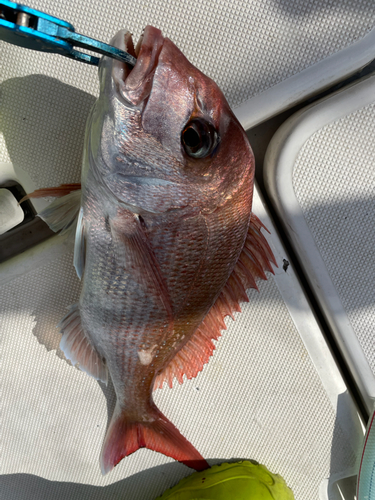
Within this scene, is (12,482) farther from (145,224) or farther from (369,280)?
(369,280)

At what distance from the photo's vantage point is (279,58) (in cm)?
107

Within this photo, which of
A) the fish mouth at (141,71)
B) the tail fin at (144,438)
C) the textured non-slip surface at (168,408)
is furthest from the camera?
the textured non-slip surface at (168,408)

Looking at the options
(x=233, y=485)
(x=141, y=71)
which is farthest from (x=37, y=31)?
(x=233, y=485)

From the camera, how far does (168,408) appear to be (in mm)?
1279

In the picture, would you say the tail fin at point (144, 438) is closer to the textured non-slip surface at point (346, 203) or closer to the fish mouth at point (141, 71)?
the textured non-slip surface at point (346, 203)

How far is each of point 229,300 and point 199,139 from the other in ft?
1.56

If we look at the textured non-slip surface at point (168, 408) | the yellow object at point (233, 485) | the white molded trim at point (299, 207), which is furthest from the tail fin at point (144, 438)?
the white molded trim at point (299, 207)

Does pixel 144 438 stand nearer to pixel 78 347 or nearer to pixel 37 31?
pixel 78 347

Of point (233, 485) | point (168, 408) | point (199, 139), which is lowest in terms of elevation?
point (233, 485)

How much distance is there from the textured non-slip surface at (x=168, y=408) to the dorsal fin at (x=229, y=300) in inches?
9.3

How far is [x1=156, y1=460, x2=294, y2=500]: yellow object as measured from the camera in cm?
128

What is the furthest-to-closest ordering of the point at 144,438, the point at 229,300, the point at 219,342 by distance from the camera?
the point at 219,342, the point at 144,438, the point at 229,300

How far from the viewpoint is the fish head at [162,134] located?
69 cm

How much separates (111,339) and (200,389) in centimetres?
49
